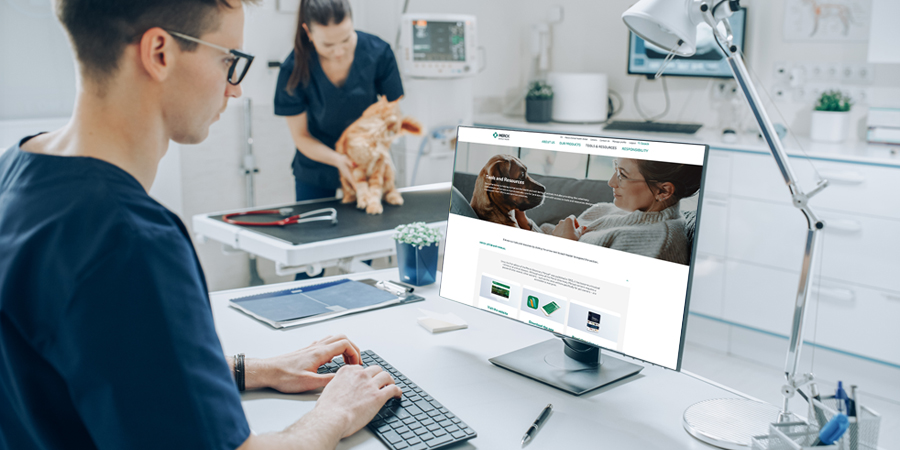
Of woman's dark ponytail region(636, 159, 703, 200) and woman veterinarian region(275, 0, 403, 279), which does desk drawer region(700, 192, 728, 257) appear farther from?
woman's dark ponytail region(636, 159, 703, 200)

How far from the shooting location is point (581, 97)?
3.96 meters

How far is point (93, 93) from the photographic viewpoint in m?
0.79

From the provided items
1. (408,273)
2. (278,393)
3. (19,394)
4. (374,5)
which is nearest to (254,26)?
(374,5)

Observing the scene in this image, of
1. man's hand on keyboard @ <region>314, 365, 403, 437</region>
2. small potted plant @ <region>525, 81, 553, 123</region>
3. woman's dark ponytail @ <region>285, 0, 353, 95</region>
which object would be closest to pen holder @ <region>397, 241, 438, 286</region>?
man's hand on keyboard @ <region>314, 365, 403, 437</region>

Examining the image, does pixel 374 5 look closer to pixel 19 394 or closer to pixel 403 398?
pixel 403 398

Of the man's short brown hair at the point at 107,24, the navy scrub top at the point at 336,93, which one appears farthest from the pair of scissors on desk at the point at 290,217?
the man's short brown hair at the point at 107,24

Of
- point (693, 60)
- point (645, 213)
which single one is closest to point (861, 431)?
point (645, 213)

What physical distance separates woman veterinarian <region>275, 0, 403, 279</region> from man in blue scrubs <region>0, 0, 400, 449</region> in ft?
5.83

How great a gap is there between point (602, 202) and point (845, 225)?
2.16m

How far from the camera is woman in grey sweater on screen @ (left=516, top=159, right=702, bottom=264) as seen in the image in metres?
1.05

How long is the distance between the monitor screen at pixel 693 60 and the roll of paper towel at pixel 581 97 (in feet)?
0.67

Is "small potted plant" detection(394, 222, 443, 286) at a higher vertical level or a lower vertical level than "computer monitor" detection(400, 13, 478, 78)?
lower

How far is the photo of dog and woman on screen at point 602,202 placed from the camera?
106 centimetres

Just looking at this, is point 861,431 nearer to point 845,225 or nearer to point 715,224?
point 845,225
